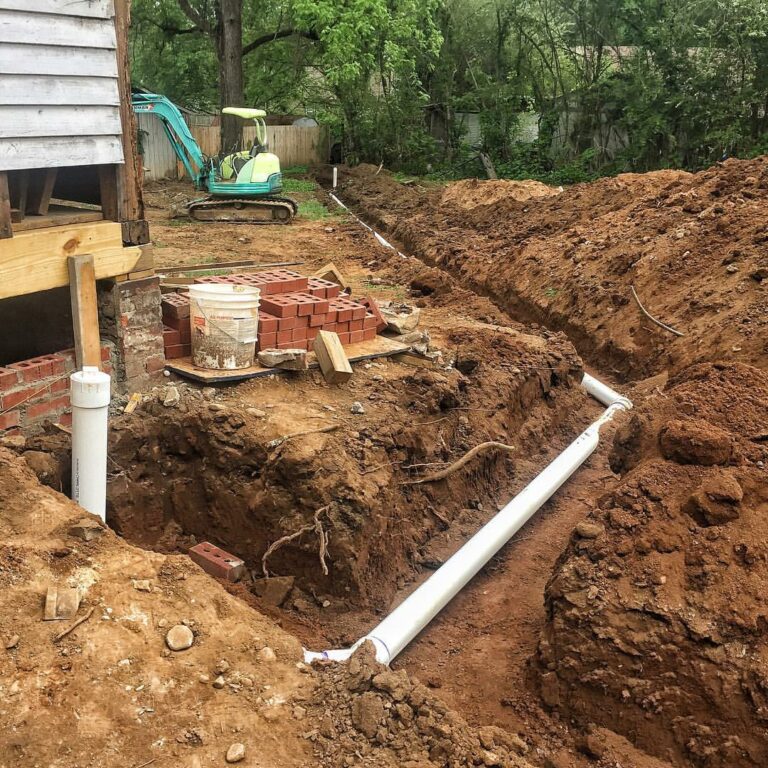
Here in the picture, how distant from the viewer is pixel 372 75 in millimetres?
27609

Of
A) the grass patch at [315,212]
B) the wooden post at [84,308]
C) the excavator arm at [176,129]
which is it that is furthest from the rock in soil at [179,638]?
the grass patch at [315,212]

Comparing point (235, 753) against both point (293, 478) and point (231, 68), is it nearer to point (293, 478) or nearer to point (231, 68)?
point (293, 478)

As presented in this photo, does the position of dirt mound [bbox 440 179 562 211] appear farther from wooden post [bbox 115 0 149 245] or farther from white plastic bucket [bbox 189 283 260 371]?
wooden post [bbox 115 0 149 245]

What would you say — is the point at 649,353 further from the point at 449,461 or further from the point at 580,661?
the point at 580,661

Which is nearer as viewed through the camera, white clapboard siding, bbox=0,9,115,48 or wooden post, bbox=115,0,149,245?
white clapboard siding, bbox=0,9,115,48

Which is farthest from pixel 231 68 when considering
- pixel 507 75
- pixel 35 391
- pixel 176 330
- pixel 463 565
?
pixel 463 565

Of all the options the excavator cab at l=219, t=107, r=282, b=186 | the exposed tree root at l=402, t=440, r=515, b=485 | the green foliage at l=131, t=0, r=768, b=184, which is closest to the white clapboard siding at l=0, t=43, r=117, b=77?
the exposed tree root at l=402, t=440, r=515, b=485

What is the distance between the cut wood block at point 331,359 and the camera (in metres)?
5.63

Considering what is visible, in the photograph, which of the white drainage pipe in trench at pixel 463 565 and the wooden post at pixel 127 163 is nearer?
the white drainage pipe in trench at pixel 463 565

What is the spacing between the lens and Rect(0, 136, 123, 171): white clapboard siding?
13.5ft

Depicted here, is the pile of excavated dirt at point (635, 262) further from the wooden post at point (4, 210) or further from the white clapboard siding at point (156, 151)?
the white clapboard siding at point (156, 151)

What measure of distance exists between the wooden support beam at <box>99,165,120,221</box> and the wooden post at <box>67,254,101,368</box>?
43 centimetres

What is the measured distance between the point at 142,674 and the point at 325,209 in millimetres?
16028

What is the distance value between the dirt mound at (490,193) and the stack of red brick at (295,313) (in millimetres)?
9101
